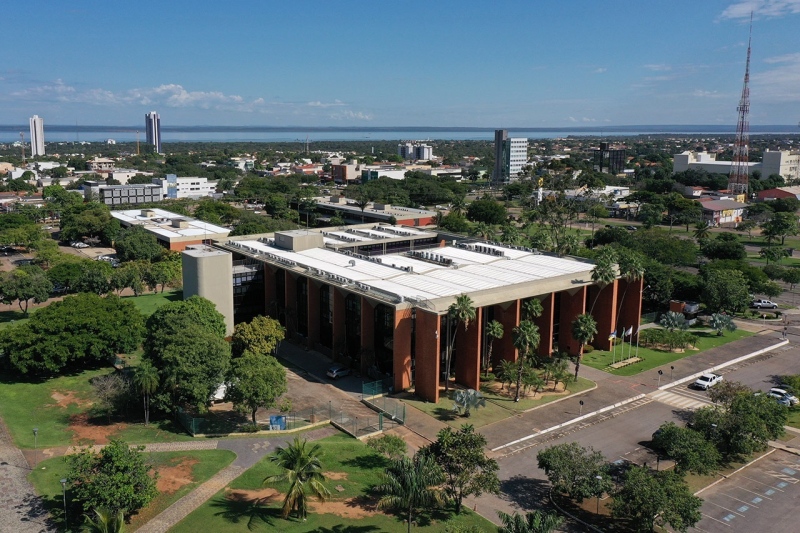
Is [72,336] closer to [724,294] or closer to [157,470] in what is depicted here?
[157,470]

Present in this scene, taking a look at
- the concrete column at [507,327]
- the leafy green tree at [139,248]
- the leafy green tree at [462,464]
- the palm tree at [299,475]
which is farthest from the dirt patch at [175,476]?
the leafy green tree at [139,248]

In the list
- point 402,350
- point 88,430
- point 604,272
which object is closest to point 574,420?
point 402,350

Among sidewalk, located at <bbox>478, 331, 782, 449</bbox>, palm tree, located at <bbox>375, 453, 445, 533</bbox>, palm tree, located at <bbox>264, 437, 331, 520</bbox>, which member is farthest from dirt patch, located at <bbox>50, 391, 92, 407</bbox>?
sidewalk, located at <bbox>478, 331, 782, 449</bbox>

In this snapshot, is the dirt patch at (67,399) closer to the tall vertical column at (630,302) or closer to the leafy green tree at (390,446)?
the leafy green tree at (390,446)

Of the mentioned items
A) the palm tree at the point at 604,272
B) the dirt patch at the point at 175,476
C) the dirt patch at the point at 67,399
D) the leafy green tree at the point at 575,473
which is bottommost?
the dirt patch at the point at 175,476

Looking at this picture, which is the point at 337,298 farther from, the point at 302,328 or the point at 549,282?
the point at 549,282

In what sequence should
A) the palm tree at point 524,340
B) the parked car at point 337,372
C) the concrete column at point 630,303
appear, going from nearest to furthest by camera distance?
the palm tree at point 524,340 < the parked car at point 337,372 < the concrete column at point 630,303
